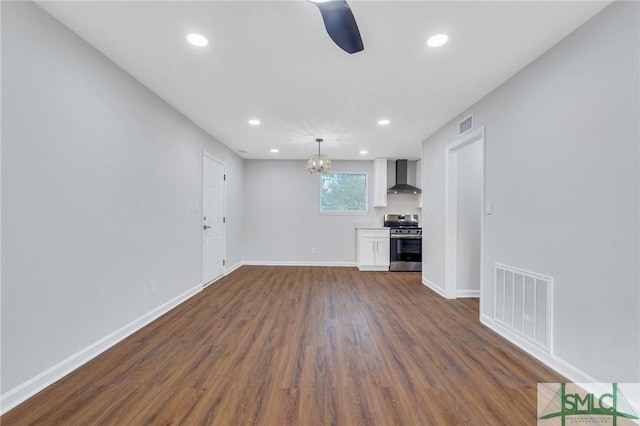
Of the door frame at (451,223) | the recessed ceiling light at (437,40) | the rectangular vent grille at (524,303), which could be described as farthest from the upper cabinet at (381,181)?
the recessed ceiling light at (437,40)

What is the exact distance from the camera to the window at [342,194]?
6254 mm

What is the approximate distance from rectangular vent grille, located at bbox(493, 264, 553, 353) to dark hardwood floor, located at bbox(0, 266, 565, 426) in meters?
0.19

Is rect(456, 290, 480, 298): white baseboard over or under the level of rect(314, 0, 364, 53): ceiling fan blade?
under

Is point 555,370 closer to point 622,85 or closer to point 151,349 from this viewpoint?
point 622,85

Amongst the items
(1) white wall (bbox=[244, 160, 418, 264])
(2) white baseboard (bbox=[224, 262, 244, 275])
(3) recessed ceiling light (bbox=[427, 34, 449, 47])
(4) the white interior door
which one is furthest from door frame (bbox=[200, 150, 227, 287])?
(3) recessed ceiling light (bbox=[427, 34, 449, 47])

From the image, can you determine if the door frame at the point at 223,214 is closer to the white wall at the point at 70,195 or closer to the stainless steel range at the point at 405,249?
the white wall at the point at 70,195

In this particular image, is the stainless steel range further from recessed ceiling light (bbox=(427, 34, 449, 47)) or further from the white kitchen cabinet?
recessed ceiling light (bbox=(427, 34, 449, 47))

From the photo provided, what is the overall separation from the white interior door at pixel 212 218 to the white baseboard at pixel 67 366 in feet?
4.69

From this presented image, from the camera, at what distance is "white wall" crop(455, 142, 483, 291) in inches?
148

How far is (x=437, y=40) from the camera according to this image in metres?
1.96

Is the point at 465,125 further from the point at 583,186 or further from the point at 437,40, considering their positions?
the point at 583,186

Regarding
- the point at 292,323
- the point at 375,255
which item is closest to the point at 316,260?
the point at 375,255

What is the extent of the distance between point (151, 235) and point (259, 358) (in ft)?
5.86

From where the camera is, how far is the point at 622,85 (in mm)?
1563
